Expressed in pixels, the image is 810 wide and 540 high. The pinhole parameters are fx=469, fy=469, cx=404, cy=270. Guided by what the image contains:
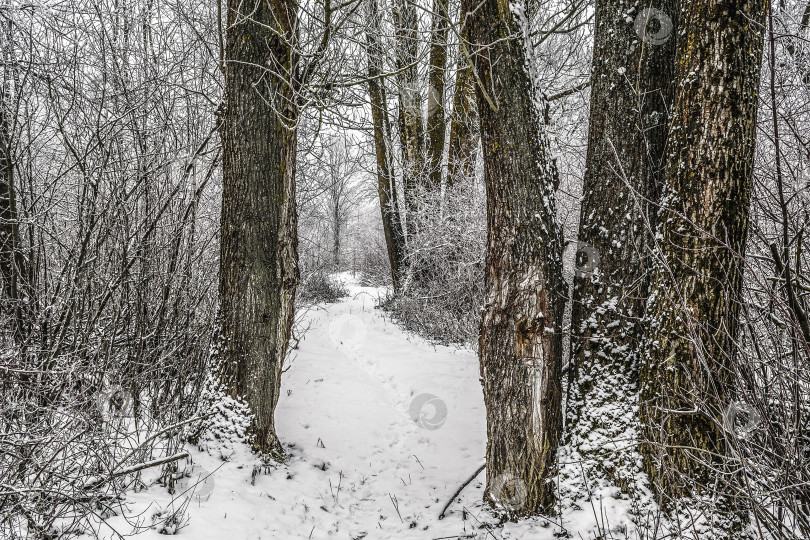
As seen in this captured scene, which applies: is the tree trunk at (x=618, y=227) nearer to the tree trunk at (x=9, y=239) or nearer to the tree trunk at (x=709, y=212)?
the tree trunk at (x=709, y=212)

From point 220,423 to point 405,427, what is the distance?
1.97 m

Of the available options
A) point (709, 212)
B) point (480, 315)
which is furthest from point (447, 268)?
point (709, 212)

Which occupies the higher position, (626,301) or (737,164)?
(737,164)

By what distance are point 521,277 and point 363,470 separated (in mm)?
2402

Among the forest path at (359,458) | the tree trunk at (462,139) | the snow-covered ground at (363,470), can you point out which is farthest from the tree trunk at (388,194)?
the snow-covered ground at (363,470)

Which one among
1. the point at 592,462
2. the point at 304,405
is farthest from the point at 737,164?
the point at 304,405

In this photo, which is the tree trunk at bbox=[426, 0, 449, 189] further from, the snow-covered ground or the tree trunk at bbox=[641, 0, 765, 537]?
the tree trunk at bbox=[641, 0, 765, 537]

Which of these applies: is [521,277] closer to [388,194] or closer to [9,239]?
[9,239]

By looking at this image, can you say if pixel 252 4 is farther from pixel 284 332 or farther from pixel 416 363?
pixel 416 363

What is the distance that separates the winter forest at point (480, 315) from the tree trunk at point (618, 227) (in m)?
0.02

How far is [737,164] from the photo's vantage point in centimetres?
253

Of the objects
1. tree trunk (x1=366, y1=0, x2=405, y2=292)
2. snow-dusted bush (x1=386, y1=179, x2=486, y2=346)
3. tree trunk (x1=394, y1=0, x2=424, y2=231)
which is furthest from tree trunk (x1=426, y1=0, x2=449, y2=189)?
tree trunk (x1=366, y1=0, x2=405, y2=292)

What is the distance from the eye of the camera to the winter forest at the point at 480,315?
246cm

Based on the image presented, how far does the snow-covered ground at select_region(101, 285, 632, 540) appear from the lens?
2.96 m
